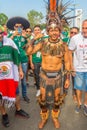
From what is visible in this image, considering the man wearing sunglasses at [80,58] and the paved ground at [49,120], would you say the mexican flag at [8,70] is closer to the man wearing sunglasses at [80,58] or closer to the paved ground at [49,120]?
the paved ground at [49,120]

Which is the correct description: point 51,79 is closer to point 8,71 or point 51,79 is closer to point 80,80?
point 8,71

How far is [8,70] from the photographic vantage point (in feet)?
16.4

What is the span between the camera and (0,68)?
4949 millimetres

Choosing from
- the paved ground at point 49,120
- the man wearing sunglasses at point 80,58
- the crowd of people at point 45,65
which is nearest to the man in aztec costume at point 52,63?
the crowd of people at point 45,65

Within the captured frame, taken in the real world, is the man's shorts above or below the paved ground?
above

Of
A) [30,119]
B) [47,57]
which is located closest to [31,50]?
[47,57]

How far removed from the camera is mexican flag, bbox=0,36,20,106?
491 cm

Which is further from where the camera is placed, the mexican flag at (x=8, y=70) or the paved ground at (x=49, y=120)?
the paved ground at (x=49, y=120)

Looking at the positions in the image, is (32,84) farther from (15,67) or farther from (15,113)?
(15,67)

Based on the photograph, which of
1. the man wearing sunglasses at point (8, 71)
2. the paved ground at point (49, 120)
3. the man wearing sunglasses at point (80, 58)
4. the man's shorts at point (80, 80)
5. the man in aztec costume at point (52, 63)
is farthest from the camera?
the man's shorts at point (80, 80)

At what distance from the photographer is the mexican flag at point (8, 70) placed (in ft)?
16.1

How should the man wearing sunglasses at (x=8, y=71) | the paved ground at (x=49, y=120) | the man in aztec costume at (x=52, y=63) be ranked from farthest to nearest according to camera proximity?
the paved ground at (x=49, y=120)
the man wearing sunglasses at (x=8, y=71)
the man in aztec costume at (x=52, y=63)

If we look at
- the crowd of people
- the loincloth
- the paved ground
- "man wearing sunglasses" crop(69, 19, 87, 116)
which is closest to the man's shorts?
"man wearing sunglasses" crop(69, 19, 87, 116)

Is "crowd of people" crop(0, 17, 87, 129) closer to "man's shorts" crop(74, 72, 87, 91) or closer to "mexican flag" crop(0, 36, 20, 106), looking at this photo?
"mexican flag" crop(0, 36, 20, 106)
